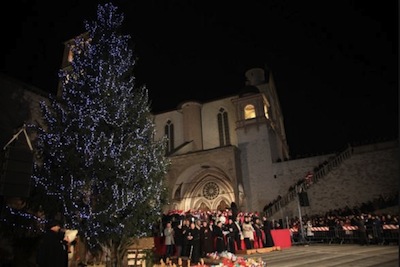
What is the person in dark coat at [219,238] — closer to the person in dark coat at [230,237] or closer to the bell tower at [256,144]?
the person in dark coat at [230,237]

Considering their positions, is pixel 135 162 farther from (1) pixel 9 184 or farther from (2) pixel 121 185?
(1) pixel 9 184

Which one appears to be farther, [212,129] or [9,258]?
[212,129]

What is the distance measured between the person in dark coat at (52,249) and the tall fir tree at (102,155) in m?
4.47

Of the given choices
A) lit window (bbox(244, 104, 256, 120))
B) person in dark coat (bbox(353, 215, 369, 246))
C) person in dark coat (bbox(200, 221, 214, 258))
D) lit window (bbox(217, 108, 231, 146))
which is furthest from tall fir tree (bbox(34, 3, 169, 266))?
lit window (bbox(217, 108, 231, 146))

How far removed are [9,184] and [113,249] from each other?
15.0ft

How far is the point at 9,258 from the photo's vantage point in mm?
10070

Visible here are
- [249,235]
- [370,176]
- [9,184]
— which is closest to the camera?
[9,184]

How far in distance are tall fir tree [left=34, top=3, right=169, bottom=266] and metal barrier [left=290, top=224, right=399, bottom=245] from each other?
33.4 ft

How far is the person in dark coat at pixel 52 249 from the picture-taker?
17.2 ft

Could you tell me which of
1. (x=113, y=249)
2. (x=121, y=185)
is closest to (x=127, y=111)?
(x=121, y=185)

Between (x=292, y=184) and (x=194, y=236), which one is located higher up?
(x=292, y=184)

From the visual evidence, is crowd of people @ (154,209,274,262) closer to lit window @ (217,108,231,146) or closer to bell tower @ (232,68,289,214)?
bell tower @ (232,68,289,214)

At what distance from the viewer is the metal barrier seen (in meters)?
14.4

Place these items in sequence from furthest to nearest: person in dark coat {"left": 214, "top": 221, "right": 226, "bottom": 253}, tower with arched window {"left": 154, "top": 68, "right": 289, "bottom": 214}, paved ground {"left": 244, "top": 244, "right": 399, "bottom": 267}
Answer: tower with arched window {"left": 154, "top": 68, "right": 289, "bottom": 214} → person in dark coat {"left": 214, "top": 221, "right": 226, "bottom": 253} → paved ground {"left": 244, "top": 244, "right": 399, "bottom": 267}
